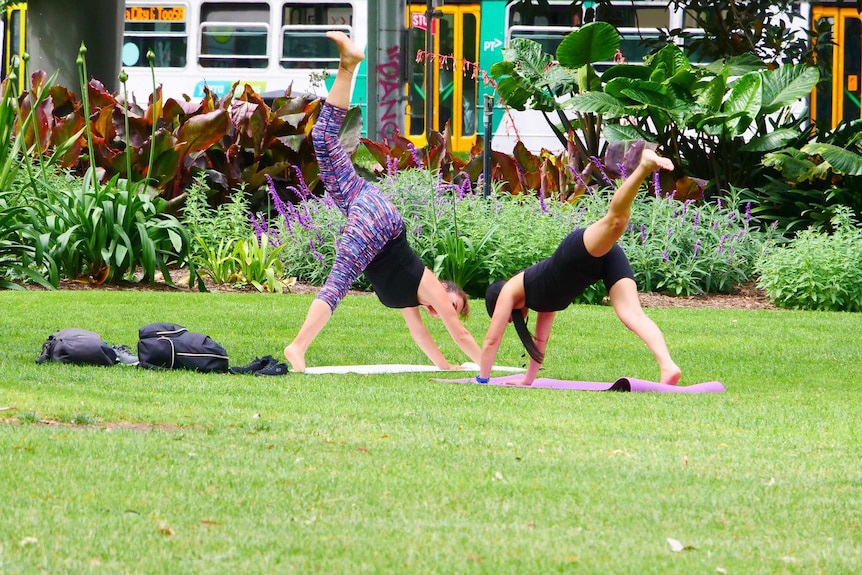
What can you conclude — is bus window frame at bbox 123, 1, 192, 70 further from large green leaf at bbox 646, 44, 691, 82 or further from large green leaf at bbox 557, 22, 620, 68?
large green leaf at bbox 646, 44, 691, 82

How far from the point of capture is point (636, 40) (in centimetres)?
1909

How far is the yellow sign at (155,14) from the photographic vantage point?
2005 cm

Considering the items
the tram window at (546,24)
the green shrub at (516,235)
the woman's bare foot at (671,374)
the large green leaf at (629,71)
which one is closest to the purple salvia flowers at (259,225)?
the green shrub at (516,235)

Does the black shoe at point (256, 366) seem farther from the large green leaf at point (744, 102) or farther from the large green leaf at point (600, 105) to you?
the large green leaf at point (744, 102)

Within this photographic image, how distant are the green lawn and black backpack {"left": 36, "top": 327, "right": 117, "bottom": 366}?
16cm

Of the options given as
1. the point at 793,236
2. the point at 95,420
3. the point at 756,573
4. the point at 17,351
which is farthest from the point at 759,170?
the point at 756,573

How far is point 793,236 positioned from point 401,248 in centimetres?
725

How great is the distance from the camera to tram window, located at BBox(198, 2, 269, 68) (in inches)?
787

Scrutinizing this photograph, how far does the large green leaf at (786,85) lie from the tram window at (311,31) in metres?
7.51

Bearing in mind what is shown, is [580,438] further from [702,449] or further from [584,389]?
[584,389]

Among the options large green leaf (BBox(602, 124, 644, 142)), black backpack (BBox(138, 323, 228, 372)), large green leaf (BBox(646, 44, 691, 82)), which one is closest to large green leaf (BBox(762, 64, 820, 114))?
large green leaf (BBox(646, 44, 691, 82))

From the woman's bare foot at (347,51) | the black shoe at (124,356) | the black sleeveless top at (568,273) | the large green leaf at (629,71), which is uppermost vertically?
the large green leaf at (629,71)

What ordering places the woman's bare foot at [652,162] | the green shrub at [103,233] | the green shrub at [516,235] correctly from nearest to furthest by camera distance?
the woman's bare foot at [652,162]
the green shrub at [103,233]
the green shrub at [516,235]

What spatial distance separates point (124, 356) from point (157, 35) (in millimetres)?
13792
